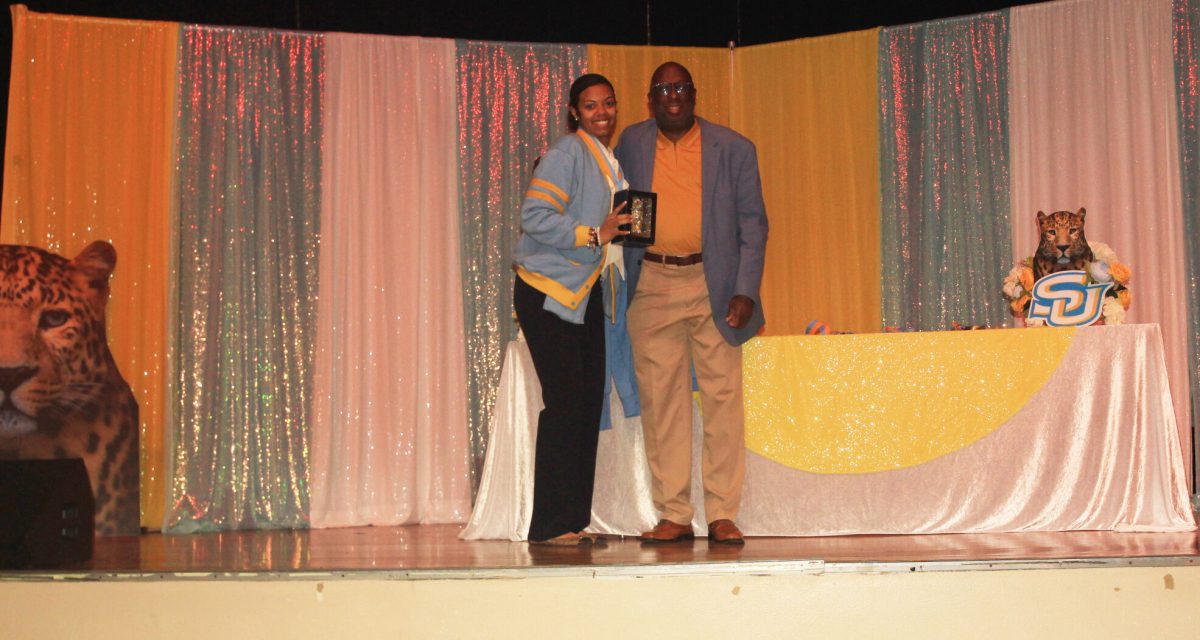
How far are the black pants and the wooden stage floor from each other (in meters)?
0.14

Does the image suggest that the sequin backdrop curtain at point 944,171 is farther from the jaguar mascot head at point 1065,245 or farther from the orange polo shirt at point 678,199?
the orange polo shirt at point 678,199

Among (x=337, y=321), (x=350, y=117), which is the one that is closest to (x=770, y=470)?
(x=337, y=321)

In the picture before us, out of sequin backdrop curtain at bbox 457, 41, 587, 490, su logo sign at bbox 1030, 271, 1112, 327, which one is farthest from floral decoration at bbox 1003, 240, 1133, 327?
sequin backdrop curtain at bbox 457, 41, 587, 490

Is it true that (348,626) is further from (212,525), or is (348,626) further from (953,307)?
(953,307)

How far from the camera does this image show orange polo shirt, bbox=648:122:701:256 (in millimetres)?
3699

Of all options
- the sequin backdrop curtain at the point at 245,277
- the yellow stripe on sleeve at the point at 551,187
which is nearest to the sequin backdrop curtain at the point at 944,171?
the yellow stripe on sleeve at the point at 551,187

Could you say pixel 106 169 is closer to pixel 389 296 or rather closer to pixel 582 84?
pixel 389 296

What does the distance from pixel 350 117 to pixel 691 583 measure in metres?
3.68

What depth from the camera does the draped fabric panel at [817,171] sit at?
563cm

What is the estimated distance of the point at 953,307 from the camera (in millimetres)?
5477

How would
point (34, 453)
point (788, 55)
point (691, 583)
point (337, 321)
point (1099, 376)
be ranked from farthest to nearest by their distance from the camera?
1. point (788, 55)
2. point (337, 321)
3. point (34, 453)
4. point (1099, 376)
5. point (691, 583)

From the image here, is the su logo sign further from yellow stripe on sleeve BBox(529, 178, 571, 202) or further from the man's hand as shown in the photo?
yellow stripe on sleeve BBox(529, 178, 571, 202)

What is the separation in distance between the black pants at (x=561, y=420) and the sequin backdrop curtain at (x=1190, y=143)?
3.01 meters

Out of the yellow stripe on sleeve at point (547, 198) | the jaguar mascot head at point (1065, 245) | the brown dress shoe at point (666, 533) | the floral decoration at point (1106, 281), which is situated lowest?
the brown dress shoe at point (666, 533)
